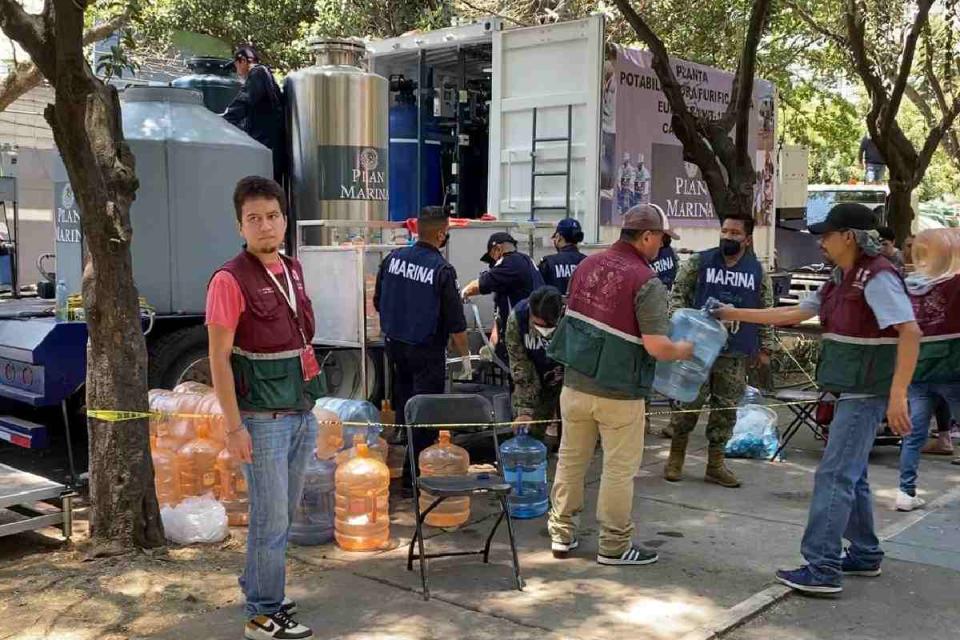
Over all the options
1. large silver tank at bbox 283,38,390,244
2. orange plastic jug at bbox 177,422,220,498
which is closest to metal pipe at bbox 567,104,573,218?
large silver tank at bbox 283,38,390,244

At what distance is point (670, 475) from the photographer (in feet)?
22.1

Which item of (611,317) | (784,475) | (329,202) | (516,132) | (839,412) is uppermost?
(516,132)

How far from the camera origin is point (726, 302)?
648cm

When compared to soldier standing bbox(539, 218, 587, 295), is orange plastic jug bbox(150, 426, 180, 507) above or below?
below

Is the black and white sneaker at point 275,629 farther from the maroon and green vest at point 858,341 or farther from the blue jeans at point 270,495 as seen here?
the maroon and green vest at point 858,341

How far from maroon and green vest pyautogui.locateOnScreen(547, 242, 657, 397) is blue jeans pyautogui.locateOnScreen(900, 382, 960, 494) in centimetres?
225

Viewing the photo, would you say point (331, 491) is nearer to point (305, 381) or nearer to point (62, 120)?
point (305, 381)

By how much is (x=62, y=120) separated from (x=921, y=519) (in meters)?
5.25

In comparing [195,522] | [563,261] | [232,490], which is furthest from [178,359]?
[563,261]

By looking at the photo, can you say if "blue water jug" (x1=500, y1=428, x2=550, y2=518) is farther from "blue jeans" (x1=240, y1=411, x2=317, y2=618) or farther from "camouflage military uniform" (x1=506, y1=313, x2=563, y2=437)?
"blue jeans" (x1=240, y1=411, x2=317, y2=618)

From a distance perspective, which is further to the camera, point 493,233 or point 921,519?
point 493,233

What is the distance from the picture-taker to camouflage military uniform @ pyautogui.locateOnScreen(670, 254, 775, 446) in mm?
6527

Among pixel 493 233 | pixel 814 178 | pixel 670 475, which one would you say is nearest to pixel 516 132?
pixel 493 233

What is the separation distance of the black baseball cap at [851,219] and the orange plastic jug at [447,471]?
96.5 inches
